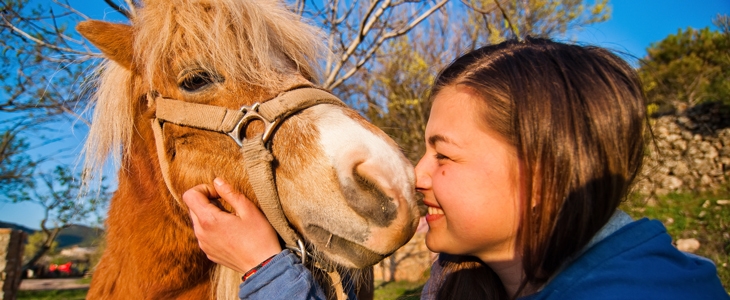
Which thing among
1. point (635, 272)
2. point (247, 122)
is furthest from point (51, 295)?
point (635, 272)

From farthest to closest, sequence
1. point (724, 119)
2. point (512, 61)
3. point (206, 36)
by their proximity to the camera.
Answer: point (724, 119) < point (206, 36) < point (512, 61)

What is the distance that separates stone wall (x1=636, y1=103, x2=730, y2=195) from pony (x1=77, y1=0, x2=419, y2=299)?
10.2 m

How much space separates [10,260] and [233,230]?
608 cm

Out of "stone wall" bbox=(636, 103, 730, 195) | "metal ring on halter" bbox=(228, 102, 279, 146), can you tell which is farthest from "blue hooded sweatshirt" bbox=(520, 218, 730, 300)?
"stone wall" bbox=(636, 103, 730, 195)

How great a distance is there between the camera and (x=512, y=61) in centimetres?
122

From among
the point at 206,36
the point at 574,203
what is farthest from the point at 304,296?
the point at 206,36

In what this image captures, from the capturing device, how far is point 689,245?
20.3 feet

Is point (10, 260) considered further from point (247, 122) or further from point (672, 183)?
point (672, 183)

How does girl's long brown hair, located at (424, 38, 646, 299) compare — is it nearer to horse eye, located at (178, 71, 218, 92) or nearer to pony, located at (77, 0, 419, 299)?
pony, located at (77, 0, 419, 299)

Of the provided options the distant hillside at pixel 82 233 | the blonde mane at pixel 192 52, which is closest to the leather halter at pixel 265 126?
the blonde mane at pixel 192 52

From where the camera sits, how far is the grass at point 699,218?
5574 mm

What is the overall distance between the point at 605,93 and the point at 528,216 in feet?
1.25

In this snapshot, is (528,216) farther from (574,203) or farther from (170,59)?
(170,59)

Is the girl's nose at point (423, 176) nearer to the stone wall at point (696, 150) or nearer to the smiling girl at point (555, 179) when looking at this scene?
the smiling girl at point (555, 179)
